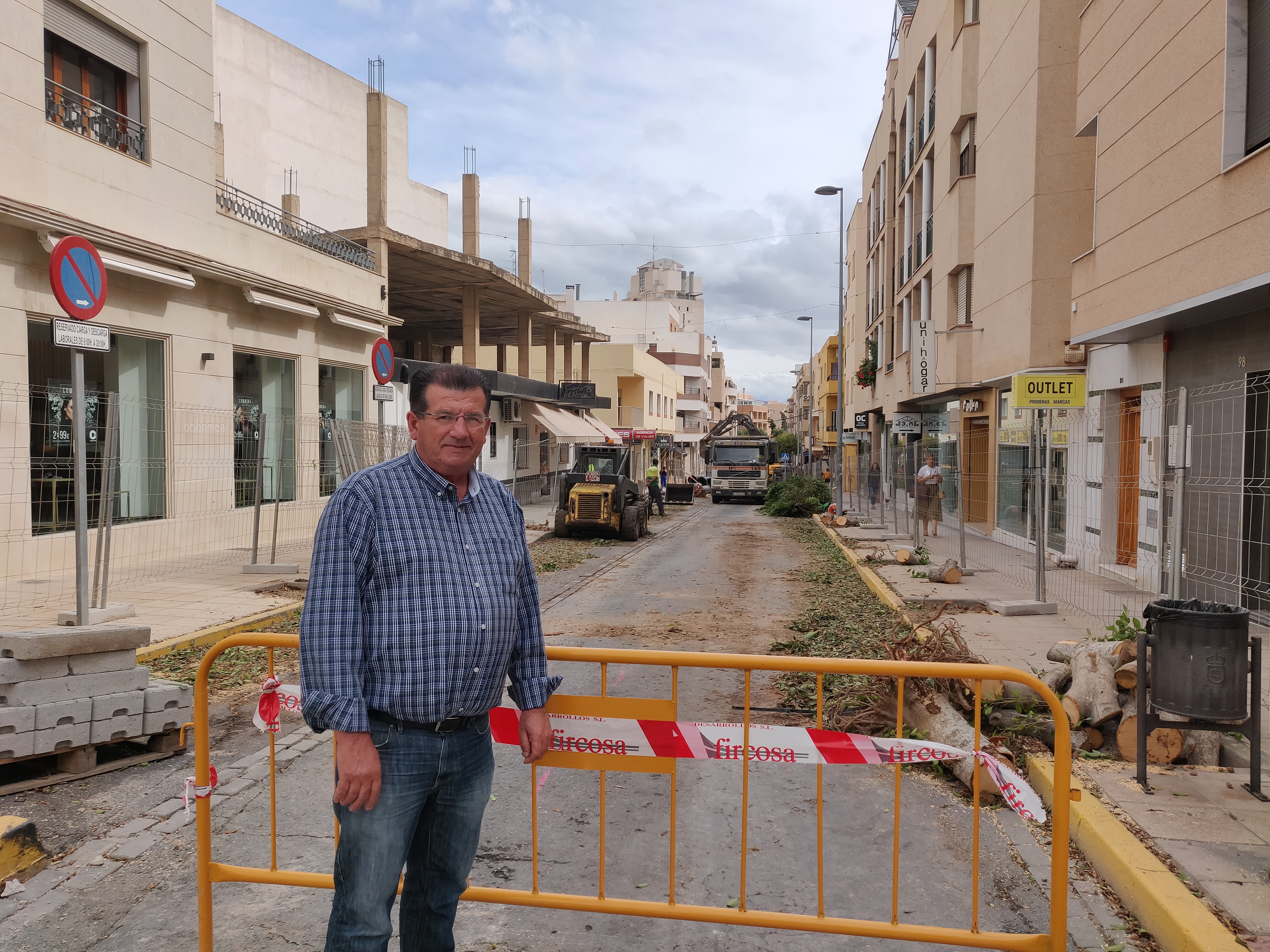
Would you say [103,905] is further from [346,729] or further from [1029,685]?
[1029,685]

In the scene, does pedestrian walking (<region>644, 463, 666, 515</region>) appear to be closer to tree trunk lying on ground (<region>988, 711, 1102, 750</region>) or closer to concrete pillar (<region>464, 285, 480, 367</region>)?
concrete pillar (<region>464, 285, 480, 367</region>)

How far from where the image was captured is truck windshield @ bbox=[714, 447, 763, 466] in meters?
37.3

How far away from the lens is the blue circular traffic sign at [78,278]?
705 centimetres

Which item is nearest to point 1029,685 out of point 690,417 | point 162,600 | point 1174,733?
point 1174,733

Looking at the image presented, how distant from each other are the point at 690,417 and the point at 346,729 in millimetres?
79503

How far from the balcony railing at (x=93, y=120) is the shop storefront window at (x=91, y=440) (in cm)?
263

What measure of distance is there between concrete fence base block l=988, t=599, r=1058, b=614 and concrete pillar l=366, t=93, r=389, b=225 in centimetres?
1614

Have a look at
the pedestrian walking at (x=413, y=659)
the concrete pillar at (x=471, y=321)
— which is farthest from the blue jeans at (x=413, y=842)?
the concrete pillar at (x=471, y=321)

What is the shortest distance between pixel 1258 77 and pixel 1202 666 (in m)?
6.68

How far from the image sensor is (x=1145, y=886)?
3574 mm

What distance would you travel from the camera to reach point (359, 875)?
7.74ft

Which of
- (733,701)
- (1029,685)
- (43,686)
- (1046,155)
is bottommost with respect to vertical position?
(733,701)

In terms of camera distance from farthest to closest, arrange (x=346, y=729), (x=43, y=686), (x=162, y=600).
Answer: (x=162, y=600) → (x=43, y=686) → (x=346, y=729)

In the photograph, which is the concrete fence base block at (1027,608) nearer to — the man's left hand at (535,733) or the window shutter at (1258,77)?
the window shutter at (1258,77)
